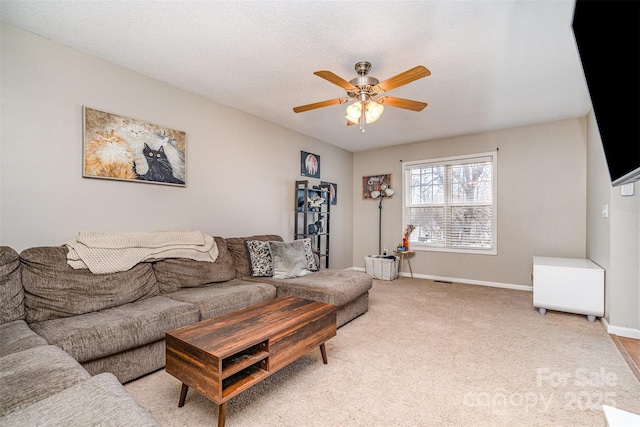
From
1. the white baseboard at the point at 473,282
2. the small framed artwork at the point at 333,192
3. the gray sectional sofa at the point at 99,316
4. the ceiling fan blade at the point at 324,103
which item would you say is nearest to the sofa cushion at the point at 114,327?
the gray sectional sofa at the point at 99,316

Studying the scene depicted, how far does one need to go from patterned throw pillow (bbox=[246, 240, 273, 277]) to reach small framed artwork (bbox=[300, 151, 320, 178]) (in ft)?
5.73

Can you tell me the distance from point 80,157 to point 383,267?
4289mm

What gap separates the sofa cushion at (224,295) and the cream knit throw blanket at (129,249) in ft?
1.19

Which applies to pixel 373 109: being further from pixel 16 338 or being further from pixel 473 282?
pixel 473 282

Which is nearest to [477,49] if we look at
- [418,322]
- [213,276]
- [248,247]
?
[418,322]

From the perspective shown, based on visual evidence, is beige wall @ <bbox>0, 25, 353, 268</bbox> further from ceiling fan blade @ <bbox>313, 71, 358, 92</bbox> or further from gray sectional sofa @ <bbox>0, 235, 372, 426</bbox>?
ceiling fan blade @ <bbox>313, 71, 358, 92</bbox>

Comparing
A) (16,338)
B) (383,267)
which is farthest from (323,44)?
(383,267)

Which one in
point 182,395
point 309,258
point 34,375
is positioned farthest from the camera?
point 309,258

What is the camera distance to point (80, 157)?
245 cm

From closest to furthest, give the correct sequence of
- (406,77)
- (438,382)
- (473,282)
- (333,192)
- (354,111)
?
1. (438,382)
2. (406,77)
3. (354,111)
4. (473,282)
5. (333,192)

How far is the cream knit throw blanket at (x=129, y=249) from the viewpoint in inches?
86.8

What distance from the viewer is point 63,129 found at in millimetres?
2357

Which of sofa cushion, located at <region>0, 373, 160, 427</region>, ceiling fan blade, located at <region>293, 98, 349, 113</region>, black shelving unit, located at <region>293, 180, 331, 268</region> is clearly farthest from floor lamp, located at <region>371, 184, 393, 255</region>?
sofa cushion, located at <region>0, 373, 160, 427</region>

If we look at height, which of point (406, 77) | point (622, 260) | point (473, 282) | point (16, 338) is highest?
point (406, 77)
